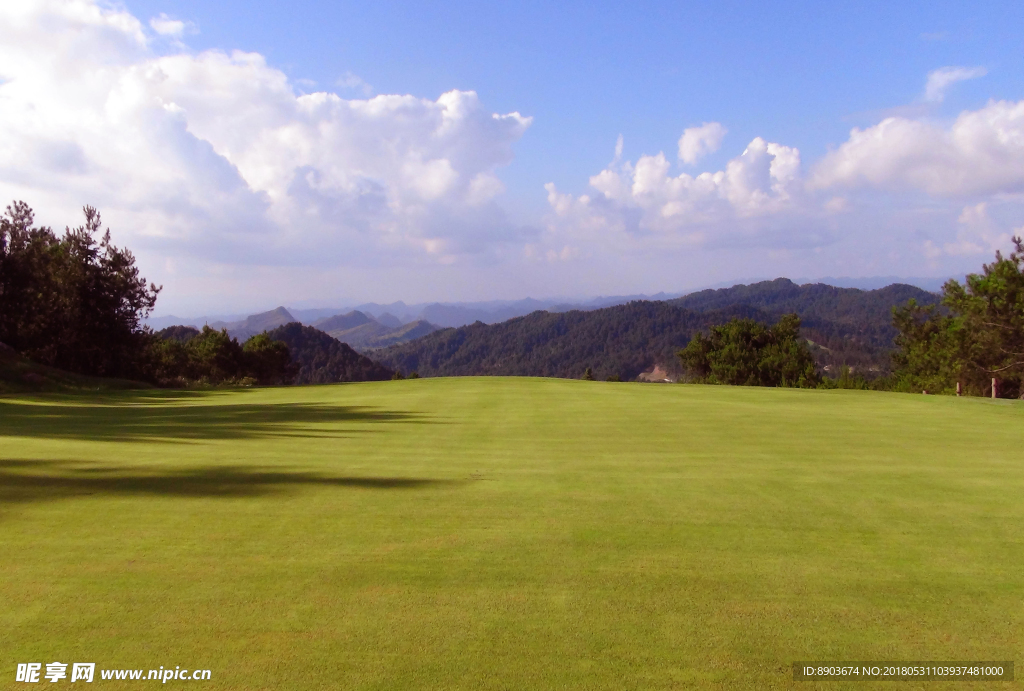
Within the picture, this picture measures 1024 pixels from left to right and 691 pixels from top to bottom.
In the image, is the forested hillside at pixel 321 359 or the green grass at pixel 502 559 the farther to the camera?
the forested hillside at pixel 321 359

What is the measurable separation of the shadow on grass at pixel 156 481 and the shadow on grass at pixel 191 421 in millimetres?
2945

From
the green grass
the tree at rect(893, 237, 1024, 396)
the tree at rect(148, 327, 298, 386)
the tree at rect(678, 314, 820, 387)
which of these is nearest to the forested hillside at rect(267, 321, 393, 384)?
the tree at rect(148, 327, 298, 386)

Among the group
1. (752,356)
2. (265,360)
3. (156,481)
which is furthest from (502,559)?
(265,360)

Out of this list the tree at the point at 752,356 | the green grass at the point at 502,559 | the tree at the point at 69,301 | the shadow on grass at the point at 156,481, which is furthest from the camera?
the tree at the point at 752,356

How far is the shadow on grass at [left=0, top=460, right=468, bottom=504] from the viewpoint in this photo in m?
6.73

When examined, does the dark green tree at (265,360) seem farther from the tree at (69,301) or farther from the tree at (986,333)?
the tree at (986,333)

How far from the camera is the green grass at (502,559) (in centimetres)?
362

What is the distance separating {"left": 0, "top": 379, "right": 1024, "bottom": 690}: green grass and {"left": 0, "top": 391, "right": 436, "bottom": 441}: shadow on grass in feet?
2.77

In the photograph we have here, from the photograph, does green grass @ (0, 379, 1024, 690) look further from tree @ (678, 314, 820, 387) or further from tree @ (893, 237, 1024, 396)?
tree @ (678, 314, 820, 387)

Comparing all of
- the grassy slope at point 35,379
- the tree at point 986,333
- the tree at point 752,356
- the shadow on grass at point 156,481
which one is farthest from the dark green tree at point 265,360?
the shadow on grass at point 156,481

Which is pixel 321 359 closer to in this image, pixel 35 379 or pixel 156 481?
pixel 35 379

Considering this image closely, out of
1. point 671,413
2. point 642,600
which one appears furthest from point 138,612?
point 671,413

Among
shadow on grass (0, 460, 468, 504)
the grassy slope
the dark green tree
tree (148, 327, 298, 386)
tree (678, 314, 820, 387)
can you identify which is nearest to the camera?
shadow on grass (0, 460, 468, 504)

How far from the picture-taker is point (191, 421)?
1381 cm
